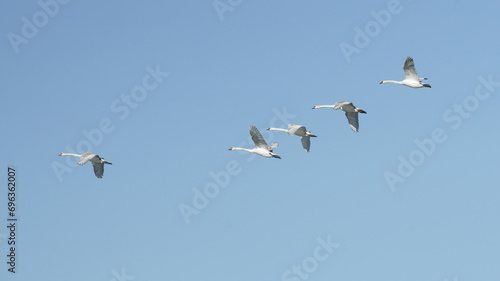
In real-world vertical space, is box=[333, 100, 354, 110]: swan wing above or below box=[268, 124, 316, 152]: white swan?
below

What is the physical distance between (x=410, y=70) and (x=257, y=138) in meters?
12.9

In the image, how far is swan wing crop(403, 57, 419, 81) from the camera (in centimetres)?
9301

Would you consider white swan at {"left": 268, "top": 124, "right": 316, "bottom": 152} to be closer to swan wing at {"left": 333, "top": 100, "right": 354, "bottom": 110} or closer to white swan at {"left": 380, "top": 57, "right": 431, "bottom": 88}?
swan wing at {"left": 333, "top": 100, "right": 354, "bottom": 110}

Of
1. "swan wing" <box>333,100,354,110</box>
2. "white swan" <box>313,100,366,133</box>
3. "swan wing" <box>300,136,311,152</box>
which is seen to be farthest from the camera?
"swan wing" <box>300,136,311,152</box>

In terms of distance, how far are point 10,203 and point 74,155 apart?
641cm

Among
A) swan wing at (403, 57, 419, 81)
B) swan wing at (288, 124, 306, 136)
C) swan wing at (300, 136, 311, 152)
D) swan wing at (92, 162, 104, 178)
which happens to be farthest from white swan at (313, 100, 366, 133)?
swan wing at (92, 162, 104, 178)

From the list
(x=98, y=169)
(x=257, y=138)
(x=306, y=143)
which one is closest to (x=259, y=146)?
(x=257, y=138)

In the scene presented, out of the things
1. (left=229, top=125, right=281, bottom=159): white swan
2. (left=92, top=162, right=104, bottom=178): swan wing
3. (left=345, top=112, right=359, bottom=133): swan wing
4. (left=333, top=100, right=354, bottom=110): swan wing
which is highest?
(left=92, top=162, right=104, bottom=178): swan wing

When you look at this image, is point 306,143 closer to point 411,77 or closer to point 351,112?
point 351,112

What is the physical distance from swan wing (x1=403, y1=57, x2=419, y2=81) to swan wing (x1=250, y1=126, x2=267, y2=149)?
12.2 metres

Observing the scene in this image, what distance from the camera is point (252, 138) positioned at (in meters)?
91.8

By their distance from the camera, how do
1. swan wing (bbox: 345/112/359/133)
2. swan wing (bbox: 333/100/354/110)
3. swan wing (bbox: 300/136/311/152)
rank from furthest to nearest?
swan wing (bbox: 300/136/311/152) < swan wing (bbox: 345/112/359/133) < swan wing (bbox: 333/100/354/110)

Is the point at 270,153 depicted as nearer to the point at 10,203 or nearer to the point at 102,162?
the point at 102,162

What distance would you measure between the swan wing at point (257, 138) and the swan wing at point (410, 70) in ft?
40.0
